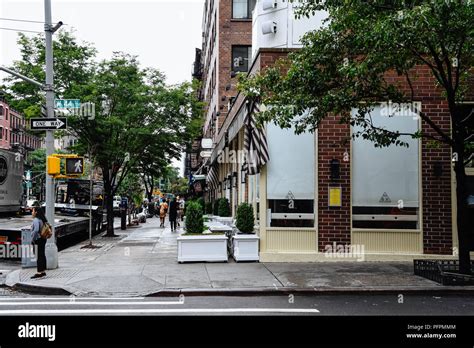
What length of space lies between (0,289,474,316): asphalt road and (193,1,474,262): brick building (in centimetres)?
426

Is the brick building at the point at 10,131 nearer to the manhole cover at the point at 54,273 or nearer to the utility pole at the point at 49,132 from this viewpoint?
the utility pole at the point at 49,132

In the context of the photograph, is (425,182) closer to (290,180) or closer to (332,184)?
(332,184)

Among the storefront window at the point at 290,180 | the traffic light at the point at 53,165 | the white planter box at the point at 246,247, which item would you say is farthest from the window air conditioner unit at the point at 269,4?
the traffic light at the point at 53,165

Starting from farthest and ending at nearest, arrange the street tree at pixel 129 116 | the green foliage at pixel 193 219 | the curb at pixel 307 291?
the street tree at pixel 129 116
the green foliage at pixel 193 219
the curb at pixel 307 291

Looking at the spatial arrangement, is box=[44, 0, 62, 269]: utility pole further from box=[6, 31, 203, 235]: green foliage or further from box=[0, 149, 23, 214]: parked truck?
box=[6, 31, 203, 235]: green foliage

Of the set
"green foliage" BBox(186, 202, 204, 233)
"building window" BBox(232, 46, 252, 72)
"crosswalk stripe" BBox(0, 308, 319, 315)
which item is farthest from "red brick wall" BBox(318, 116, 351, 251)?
"building window" BBox(232, 46, 252, 72)

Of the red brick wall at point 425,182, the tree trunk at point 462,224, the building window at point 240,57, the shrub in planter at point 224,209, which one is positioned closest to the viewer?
the tree trunk at point 462,224

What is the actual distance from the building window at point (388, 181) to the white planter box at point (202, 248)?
3693mm

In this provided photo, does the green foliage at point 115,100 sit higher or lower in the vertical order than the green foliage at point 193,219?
higher

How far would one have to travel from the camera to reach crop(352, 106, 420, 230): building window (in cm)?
1423

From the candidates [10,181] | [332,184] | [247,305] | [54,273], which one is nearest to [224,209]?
[10,181]

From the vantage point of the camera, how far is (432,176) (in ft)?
46.7

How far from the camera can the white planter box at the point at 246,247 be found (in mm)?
13945

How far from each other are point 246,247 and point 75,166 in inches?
198
